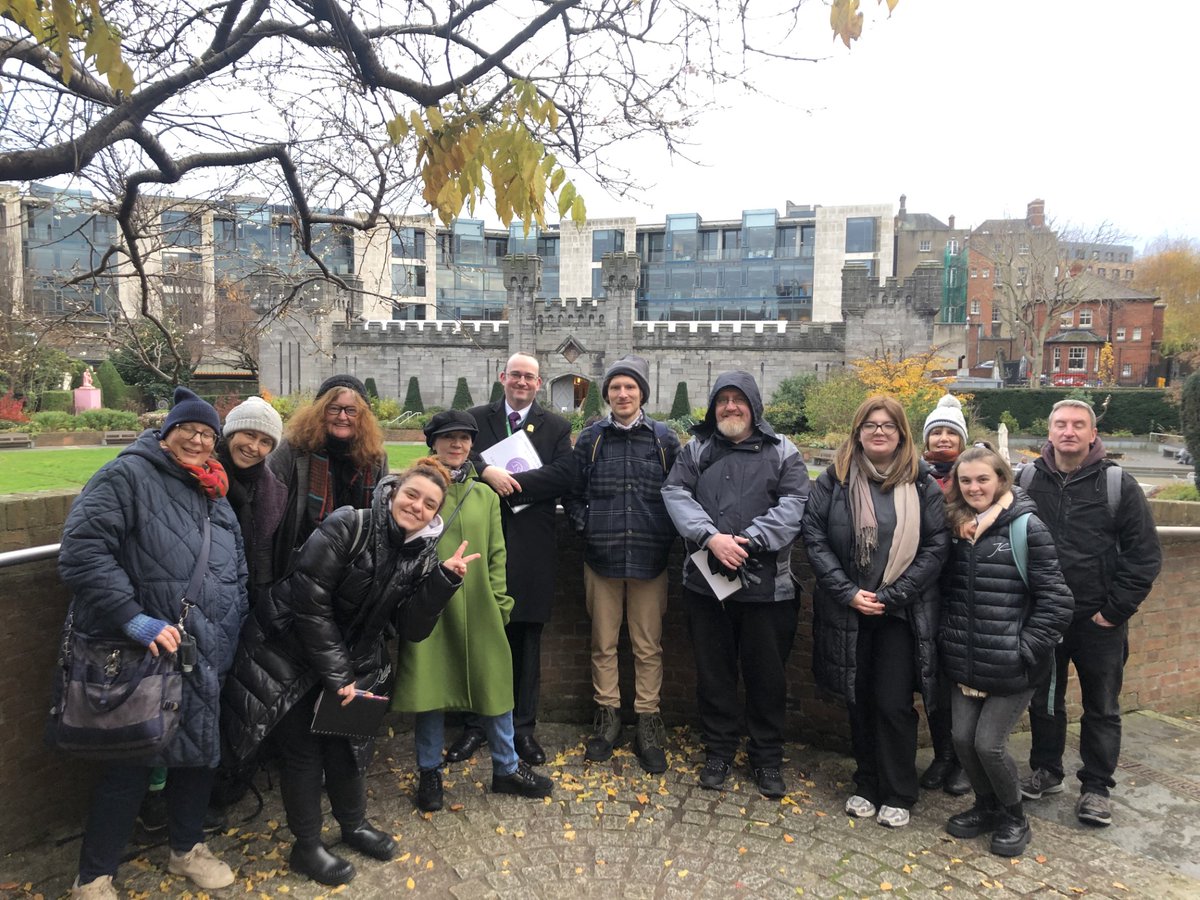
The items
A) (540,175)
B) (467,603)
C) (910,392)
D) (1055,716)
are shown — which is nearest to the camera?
(540,175)

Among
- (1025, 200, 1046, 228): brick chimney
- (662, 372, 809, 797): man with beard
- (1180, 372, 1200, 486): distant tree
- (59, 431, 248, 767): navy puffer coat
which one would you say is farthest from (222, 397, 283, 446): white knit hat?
(1025, 200, 1046, 228): brick chimney

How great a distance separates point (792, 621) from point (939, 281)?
27.7 metres

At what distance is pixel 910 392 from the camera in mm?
21906

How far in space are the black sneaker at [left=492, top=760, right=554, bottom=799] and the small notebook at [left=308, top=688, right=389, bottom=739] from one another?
951mm

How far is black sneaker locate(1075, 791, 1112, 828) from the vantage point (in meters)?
3.68

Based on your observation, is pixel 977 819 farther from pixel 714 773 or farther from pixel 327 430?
pixel 327 430

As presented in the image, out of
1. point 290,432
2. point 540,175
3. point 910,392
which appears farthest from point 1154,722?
point 910,392

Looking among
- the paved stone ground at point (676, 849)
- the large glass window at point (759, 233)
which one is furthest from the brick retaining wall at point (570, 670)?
the large glass window at point (759, 233)

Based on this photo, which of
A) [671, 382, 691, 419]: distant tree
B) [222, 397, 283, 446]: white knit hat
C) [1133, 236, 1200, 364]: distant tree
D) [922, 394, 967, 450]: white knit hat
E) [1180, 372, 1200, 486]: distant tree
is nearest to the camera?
[222, 397, 283, 446]: white knit hat

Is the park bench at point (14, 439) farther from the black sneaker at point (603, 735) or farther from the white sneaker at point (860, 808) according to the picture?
the white sneaker at point (860, 808)

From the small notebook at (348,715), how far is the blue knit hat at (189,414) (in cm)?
117

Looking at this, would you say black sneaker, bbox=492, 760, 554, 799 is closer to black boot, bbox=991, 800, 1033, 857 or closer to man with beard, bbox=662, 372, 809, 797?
man with beard, bbox=662, 372, 809, 797

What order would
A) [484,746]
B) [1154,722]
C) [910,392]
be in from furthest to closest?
[910,392] → [1154,722] → [484,746]

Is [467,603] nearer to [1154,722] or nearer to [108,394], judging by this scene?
[1154,722]
